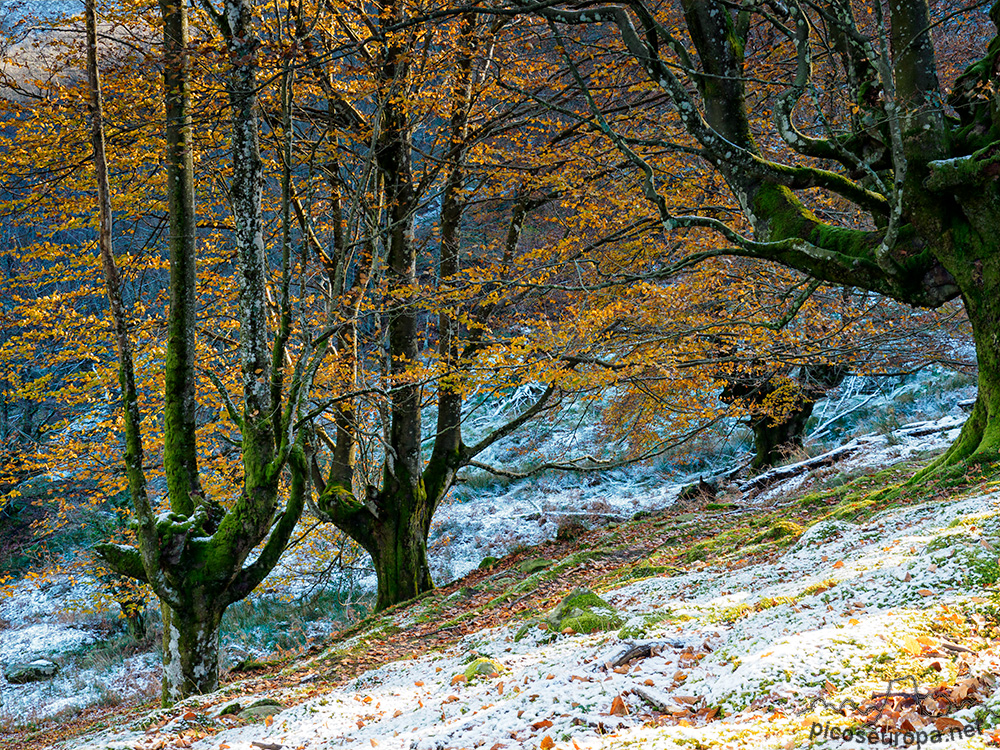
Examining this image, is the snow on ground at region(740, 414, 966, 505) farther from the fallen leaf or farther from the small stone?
the fallen leaf

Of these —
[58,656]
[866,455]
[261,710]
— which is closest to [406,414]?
[261,710]

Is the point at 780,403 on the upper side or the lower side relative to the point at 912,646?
upper

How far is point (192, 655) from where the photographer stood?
19.9 ft

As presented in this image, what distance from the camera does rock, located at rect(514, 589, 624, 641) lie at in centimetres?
410

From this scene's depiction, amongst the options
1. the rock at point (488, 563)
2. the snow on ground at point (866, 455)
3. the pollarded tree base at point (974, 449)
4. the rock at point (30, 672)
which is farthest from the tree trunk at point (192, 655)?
the rock at point (30, 672)

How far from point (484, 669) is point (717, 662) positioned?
146 cm

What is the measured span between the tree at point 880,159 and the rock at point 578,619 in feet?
9.73

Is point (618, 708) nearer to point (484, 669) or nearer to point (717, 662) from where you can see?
point (717, 662)

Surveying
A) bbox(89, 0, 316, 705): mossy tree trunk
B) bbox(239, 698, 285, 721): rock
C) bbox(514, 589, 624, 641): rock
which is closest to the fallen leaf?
bbox(514, 589, 624, 641): rock

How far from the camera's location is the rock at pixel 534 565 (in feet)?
26.7

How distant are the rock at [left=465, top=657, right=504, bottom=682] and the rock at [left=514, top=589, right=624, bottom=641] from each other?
0.55m

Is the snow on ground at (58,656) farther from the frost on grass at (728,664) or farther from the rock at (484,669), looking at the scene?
the rock at (484,669)

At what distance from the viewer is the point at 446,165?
830 cm

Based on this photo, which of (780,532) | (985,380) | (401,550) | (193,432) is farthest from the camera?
(401,550)
